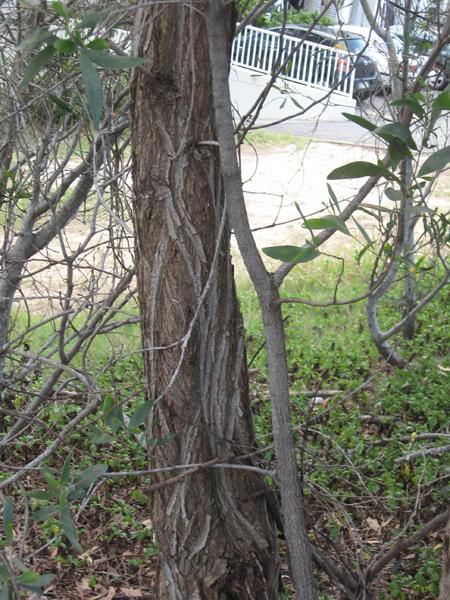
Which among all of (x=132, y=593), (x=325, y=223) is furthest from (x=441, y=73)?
(x=132, y=593)

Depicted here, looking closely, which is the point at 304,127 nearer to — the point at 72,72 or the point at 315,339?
the point at 315,339

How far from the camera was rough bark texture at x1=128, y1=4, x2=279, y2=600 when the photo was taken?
2455 mm

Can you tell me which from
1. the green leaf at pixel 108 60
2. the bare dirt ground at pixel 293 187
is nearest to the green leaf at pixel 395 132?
the green leaf at pixel 108 60

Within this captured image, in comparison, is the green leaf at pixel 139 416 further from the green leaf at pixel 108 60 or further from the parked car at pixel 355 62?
the parked car at pixel 355 62

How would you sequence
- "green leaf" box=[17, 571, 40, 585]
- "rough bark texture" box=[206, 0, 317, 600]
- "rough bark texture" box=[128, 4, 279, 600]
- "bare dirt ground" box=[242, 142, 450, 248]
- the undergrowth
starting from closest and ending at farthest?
"green leaf" box=[17, 571, 40, 585]
"rough bark texture" box=[206, 0, 317, 600]
"rough bark texture" box=[128, 4, 279, 600]
the undergrowth
"bare dirt ground" box=[242, 142, 450, 248]

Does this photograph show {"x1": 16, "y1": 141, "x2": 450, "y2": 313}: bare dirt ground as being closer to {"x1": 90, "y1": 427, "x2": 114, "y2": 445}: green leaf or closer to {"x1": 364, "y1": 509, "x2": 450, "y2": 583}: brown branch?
{"x1": 364, "y1": 509, "x2": 450, "y2": 583}: brown branch

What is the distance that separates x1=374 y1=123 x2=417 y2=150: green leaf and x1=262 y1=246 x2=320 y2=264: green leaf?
31cm

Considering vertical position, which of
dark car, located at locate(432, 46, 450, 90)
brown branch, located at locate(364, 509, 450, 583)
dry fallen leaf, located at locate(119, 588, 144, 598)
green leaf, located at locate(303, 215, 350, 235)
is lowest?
dry fallen leaf, located at locate(119, 588, 144, 598)

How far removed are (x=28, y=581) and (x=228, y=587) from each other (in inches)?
46.0

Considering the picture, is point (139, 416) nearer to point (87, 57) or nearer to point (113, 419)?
point (113, 419)

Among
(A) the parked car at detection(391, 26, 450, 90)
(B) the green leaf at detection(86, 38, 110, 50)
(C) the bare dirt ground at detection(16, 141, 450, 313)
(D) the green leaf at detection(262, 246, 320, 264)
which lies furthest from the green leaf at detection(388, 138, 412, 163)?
(C) the bare dirt ground at detection(16, 141, 450, 313)

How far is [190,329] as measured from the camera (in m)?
2.38

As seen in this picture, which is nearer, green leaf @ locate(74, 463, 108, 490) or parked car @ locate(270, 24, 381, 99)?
green leaf @ locate(74, 463, 108, 490)

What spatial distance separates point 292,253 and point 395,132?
0.37 meters
